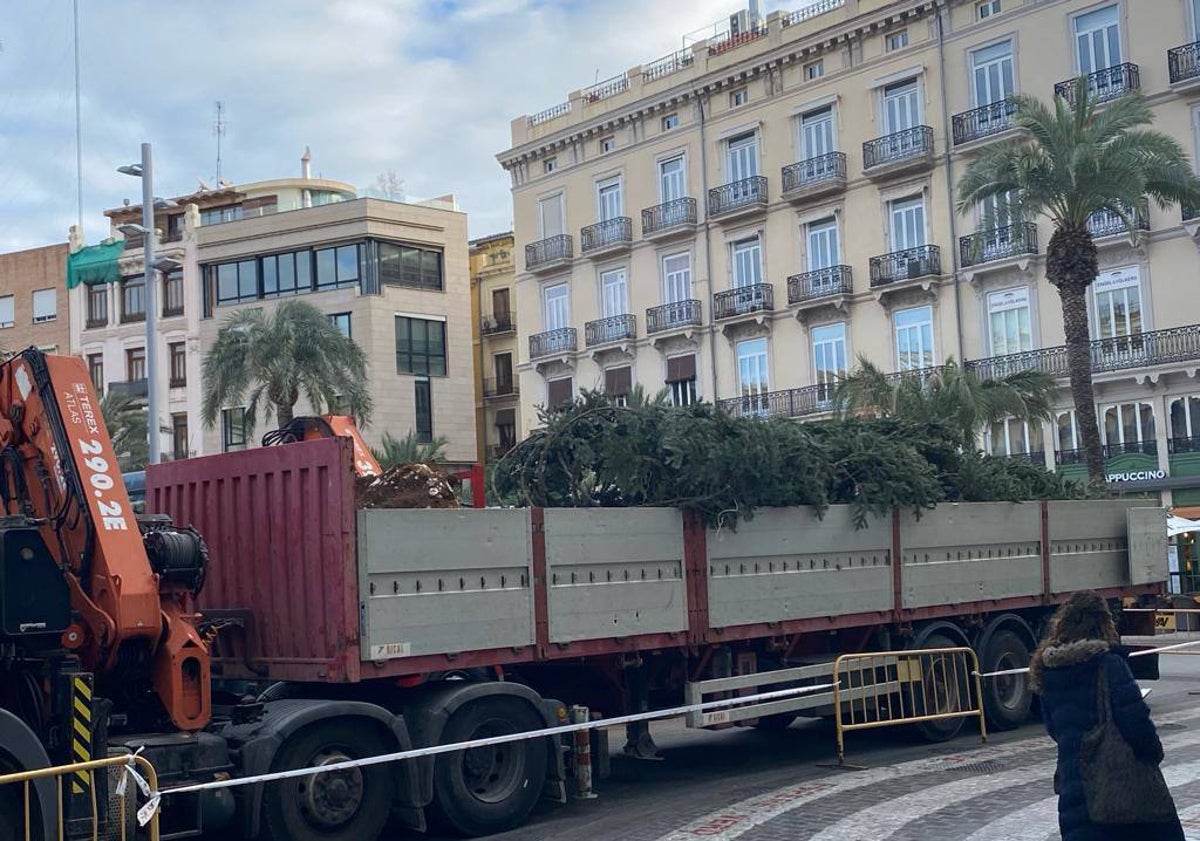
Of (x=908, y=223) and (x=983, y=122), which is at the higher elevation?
(x=983, y=122)

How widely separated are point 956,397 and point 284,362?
56.9 ft

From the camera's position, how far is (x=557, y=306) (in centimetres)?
5134

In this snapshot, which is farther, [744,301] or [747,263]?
[747,263]

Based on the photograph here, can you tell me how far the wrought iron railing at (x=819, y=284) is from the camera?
41.9m

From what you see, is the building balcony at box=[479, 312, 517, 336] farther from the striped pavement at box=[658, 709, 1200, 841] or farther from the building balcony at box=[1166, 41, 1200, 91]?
the striped pavement at box=[658, 709, 1200, 841]

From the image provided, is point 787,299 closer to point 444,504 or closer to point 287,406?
point 287,406

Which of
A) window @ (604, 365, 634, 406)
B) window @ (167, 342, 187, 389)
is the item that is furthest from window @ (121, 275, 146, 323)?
window @ (604, 365, 634, 406)

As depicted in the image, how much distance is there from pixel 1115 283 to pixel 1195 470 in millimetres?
5216

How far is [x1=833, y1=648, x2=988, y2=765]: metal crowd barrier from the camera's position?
12.8 metres

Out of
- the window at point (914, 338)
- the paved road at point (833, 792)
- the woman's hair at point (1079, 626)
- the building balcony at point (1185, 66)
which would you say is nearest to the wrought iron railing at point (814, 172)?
the window at point (914, 338)

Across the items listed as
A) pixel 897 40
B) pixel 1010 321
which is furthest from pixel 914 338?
pixel 897 40

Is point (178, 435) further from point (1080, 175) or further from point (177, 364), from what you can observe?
point (1080, 175)

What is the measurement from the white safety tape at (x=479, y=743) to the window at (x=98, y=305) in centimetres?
5303

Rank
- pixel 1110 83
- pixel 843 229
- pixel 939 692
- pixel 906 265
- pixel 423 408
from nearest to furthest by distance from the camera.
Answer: pixel 939 692 < pixel 1110 83 < pixel 906 265 < pixel 843 229 < pixel 423 408
